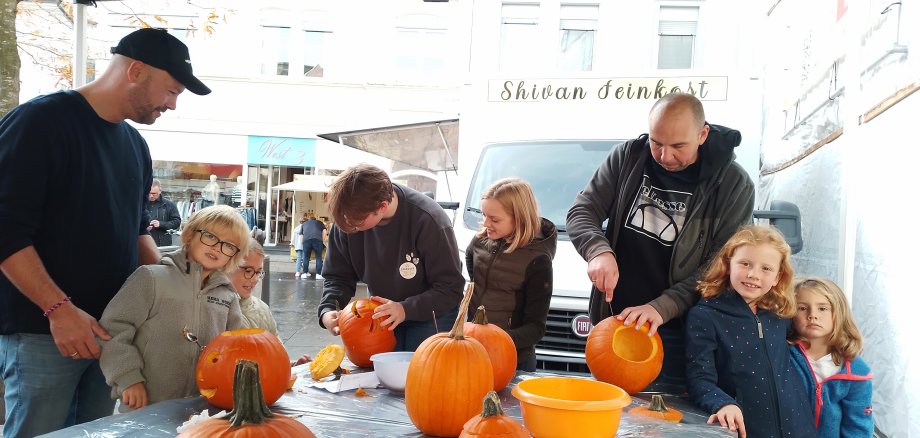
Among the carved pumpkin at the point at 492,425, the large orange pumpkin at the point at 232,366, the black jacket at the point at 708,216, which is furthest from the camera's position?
the black jacket at the point at 708,216

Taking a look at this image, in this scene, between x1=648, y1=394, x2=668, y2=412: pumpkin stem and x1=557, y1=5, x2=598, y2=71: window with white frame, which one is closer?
x1=648, y1=394, x2=668, y2=412: pumpkin stem

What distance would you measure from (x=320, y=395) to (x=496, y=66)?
13.2 ft

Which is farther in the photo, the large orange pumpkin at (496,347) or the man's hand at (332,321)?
the man's hand at (332,321)

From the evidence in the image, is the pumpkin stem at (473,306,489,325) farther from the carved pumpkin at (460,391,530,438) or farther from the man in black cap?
the man in black cap

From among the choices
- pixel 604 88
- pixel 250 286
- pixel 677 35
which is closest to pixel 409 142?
pixel 604 88

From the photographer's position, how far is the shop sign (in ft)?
61.7

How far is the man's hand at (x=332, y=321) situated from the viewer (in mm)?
2616

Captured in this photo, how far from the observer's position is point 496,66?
5.52 metres

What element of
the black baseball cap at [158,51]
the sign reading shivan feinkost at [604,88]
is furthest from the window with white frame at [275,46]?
the black baseball cap at [158,51]

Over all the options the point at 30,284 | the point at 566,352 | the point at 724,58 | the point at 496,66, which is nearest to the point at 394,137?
the point at 496,66

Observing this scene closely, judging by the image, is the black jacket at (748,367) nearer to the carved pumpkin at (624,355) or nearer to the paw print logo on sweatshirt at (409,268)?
the carved pumpkin at (624,355)

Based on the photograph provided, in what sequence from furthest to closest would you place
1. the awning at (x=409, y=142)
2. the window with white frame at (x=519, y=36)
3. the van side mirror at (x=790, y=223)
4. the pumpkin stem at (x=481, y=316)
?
the awning at (x=409, y=142), the window with white frame at (x=519, y=36), the van side mirror at (x=790, y=223), the pumpkin stem at (x=481, y=316)

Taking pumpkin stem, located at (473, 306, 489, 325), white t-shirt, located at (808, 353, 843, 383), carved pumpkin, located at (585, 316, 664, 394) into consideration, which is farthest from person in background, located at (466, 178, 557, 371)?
white t-shirt, located at (808, 353, 843, 383)

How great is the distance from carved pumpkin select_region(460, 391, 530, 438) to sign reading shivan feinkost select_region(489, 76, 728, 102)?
4.12 m
